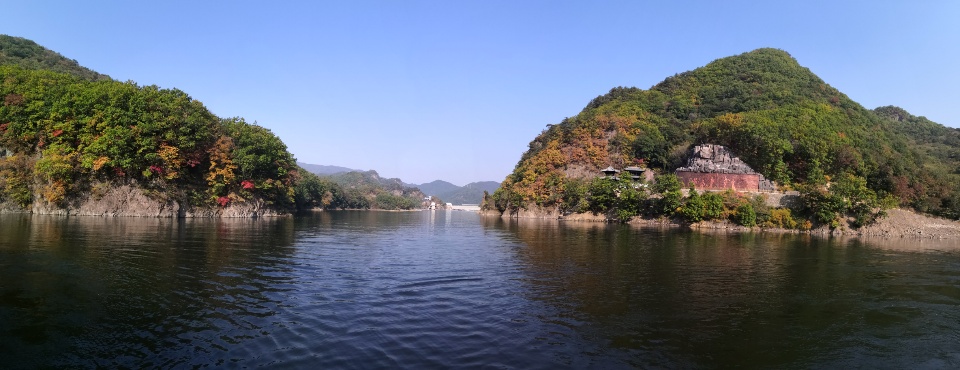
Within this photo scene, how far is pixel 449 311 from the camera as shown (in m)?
13.6

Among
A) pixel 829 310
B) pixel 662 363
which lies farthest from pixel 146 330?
pixel 829 310

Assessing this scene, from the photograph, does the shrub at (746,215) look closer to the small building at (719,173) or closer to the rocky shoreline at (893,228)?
the rocky shoreline at (893,228)

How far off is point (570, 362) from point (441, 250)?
20.0 m

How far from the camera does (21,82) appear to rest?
53438mm

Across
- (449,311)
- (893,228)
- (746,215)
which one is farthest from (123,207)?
Result: (893,228)

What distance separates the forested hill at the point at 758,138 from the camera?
68875mm

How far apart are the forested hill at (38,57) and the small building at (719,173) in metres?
103

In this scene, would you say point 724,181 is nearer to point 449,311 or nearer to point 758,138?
point 758,138

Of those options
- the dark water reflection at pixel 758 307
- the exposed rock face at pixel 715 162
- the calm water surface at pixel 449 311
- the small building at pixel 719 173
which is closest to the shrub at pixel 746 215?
the small building at pixel 719 173

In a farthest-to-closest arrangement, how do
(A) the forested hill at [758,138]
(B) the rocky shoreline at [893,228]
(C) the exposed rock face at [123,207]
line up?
(A) the forested hill at [758,138] → (B) the rocky shoreline at [893,228] → (C) the exposed rock face at [123,207]

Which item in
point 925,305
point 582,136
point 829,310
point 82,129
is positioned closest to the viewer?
point 829,310

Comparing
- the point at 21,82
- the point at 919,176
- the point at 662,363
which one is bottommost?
the point at 662,363

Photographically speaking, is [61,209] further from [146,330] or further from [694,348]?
[694,348]

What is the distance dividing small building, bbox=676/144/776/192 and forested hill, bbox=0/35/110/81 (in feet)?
339
